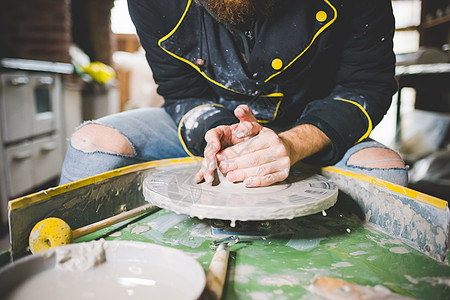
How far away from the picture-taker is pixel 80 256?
2.15 feet

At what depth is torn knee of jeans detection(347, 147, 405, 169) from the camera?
107 cm

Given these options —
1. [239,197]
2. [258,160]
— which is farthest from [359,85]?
[239,197]

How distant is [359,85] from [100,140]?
888 mm

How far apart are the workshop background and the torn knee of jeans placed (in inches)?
36.3

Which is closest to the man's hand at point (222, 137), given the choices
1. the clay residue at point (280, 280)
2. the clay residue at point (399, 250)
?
the clay residue at point (280, 280)

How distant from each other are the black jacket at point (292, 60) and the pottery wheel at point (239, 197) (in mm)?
288

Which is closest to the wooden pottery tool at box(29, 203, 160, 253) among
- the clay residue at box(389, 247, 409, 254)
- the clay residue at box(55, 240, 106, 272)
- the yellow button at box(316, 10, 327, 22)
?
the clay residue at box(55, 240, 106, 272)

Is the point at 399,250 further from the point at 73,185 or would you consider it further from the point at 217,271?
the point at 73,185

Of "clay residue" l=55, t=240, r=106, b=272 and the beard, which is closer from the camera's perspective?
"clay residue" l=55, t=240, r=106, b=272

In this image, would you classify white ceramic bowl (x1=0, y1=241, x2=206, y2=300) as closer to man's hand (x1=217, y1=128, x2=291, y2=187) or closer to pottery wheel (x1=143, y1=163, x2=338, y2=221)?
pottery wheel (x1=143, y1=163, x2=338, y2=221)

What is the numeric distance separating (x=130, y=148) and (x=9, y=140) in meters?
1.30

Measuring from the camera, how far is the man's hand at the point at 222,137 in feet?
2.84

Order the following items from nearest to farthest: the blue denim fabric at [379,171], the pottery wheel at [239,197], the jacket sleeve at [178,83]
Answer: the pottery wheel at [239,197] < the blue denim fabric at [379,171] < the jacket sleeve at [178,83]

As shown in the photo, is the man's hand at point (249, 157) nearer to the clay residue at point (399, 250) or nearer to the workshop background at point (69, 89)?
the clay residue at point (399, 250)
